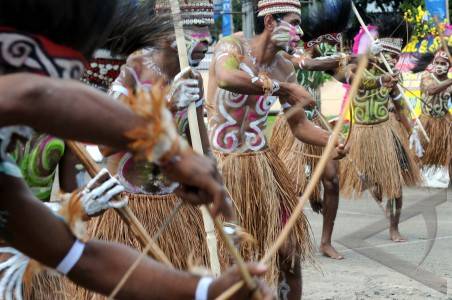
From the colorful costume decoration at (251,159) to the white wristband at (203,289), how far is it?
271 centimetres

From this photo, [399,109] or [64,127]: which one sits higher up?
[64,127]

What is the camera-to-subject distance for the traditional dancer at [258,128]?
5289 millimetres

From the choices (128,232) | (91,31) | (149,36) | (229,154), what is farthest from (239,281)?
(229,154)

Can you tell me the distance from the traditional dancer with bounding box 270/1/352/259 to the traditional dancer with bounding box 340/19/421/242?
0.39 meters

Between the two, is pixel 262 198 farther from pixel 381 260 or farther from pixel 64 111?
pixel 64 111

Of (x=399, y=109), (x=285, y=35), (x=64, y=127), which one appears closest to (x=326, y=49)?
(x=399, y=109)

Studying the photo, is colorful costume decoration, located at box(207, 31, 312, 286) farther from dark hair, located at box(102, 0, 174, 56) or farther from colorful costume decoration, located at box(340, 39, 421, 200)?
colorful costume decoration, located at box(340, 39, 421, 200)

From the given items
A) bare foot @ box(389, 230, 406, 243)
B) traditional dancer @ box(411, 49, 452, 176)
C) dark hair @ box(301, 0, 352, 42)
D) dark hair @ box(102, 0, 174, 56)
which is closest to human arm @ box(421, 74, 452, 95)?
traditional dancer @ box(411, 49, 452, 176)

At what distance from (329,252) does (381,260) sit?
0.41 m

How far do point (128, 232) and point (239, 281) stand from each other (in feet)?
6.90

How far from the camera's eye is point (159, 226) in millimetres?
4570

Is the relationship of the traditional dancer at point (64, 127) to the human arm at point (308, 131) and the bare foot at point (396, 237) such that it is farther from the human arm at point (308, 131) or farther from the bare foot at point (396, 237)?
the bare foot at point (396, 237)

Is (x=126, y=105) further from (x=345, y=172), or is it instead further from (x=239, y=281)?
(x=345, y=172)

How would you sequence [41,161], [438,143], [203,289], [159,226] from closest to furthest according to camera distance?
[203,289]
[41,161]
[159,226]
[438,143]
